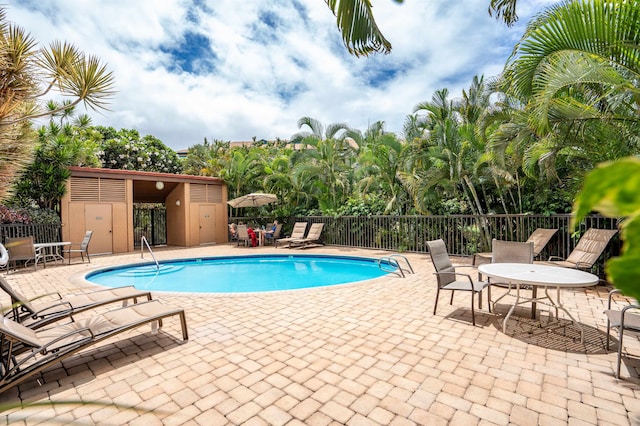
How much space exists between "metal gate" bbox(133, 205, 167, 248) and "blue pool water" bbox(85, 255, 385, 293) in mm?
6530

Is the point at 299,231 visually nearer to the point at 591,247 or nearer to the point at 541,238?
the point at 541,238

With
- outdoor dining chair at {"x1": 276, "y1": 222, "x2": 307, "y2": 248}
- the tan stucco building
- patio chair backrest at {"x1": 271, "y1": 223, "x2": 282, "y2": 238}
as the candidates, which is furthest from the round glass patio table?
the tan stucco building

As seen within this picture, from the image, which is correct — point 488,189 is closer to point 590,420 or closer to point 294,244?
point 294,244

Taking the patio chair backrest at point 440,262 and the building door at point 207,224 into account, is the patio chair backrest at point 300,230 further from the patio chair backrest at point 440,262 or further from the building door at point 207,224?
the patio chair backrest at point 440,262

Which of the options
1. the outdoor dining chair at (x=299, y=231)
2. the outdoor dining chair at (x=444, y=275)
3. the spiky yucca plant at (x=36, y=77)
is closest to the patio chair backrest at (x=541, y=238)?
the outdoor dining chair at (x=444, y=275)

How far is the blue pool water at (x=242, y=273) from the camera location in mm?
8906

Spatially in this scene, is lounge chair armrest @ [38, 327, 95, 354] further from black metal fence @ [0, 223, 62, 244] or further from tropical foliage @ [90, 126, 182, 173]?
tropical foliage @ [90, 126, 182, 173]

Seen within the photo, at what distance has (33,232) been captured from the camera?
1138cm

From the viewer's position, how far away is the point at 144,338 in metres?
4.26

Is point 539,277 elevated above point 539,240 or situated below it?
below

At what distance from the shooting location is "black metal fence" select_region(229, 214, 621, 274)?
816 cm

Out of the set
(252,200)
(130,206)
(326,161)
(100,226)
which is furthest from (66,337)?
(326,161)

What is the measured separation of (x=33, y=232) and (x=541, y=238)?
15192 mm

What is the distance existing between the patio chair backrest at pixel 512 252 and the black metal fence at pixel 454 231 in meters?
2.63
